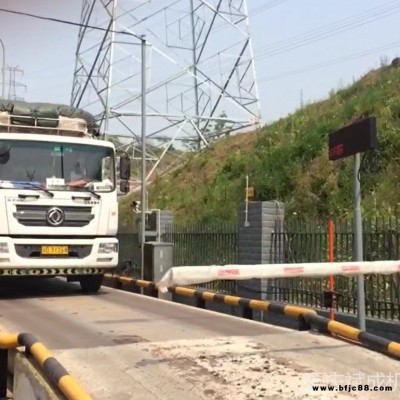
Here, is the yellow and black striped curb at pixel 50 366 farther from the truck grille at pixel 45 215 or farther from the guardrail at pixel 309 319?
the truck grille at pixel 45 215

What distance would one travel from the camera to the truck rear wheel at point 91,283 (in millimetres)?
12352

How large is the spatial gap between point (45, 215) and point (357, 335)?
6.04 meters

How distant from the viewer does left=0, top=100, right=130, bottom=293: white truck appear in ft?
35.1

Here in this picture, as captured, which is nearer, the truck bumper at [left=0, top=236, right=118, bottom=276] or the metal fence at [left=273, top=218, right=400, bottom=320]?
the metal fence at [left=273, top=218, right=400, bottom=320]

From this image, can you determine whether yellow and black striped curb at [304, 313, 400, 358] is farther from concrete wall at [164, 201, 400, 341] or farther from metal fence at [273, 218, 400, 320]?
concrete wall at [164, 201, 400, 341]

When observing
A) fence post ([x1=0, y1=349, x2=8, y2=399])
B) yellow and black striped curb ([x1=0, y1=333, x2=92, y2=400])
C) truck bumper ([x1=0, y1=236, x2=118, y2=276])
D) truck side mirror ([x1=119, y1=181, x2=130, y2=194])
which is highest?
truck side mirror ([x1=119, y1=181, x2=130, y2=194])

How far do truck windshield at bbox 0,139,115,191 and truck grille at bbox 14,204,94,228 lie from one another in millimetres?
400

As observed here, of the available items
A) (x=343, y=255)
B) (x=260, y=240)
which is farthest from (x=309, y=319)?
(x=260, y=240)

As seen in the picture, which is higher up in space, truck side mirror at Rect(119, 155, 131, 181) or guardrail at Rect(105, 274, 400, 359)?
truck side mirror at Rect(119, 155, 131, 181)

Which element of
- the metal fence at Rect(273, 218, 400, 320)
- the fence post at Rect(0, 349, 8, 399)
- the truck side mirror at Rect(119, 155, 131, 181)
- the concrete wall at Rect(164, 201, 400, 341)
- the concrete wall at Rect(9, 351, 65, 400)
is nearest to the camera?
the concrete wall at Rect(9, 351, 65, 400)

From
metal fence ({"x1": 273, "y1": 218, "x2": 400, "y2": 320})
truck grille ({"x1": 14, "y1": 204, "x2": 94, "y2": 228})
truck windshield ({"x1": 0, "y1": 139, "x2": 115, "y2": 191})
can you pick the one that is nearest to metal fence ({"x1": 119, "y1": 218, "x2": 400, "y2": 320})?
metal fence ({"x1": 273, "y1": 218, "x2": 400, "y2": 320})

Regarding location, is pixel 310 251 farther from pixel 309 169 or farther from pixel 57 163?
pixel 309 169

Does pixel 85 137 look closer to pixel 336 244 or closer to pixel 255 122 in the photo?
pixel 336 244

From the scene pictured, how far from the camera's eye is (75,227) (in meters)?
11.1
